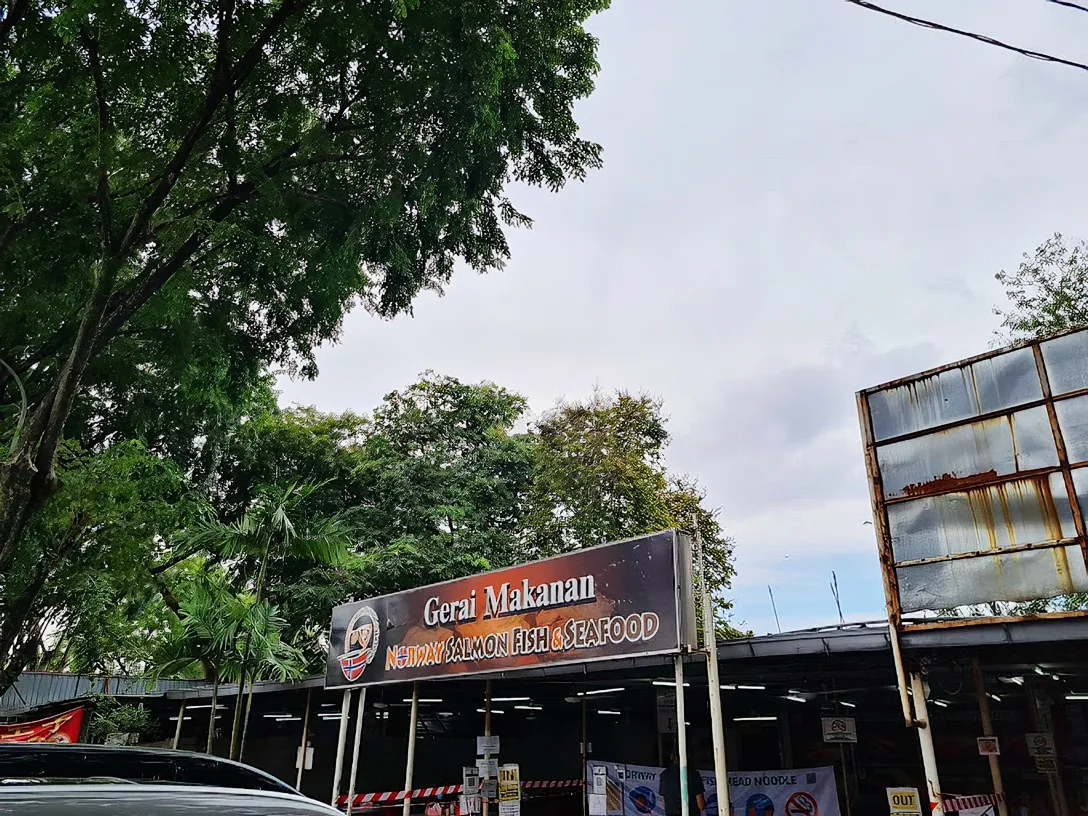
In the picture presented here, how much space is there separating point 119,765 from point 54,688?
2537 cm

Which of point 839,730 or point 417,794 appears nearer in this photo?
point 839,730

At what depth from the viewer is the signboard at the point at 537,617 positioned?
7.09m

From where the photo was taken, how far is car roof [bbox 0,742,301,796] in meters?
2.46

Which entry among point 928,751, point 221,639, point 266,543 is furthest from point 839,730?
point 221,639

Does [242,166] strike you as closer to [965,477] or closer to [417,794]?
[965,477]

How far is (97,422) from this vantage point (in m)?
15.4

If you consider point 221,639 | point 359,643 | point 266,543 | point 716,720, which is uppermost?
point 266,543

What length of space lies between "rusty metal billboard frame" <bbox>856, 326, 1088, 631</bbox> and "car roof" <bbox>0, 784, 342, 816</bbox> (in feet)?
19.0

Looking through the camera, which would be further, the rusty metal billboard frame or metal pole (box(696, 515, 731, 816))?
metal pole (box(696, 515, 731, 816))

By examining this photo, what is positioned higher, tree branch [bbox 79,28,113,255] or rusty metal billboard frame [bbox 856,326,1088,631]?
tree branch [bbox 79,28,113,255]

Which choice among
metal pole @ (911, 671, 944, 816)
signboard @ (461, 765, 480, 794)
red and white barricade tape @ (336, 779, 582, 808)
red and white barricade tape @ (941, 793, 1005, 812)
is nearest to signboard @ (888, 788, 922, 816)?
metal pole @ (911, 671, 944, 816)

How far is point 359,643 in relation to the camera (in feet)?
36.9

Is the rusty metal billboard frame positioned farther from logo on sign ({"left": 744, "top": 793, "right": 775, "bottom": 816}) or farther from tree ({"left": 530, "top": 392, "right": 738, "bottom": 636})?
tree ({"left": 530, "top": 392, "right": 738, "bottom": 636})

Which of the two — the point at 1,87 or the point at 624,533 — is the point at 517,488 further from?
the point at 1,87
